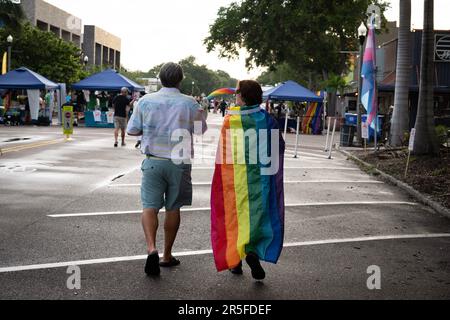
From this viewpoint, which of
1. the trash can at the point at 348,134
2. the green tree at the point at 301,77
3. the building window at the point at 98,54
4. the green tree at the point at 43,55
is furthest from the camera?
the building window at the point at 98,54

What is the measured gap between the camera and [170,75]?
5887 millimetres

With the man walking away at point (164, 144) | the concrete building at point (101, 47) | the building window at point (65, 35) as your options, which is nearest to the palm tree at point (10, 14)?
the man walking away at point (164, 144)

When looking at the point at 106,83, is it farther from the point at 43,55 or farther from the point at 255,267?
the point at 255,267

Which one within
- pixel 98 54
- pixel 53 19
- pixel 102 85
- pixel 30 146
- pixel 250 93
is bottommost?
pixel 30 146

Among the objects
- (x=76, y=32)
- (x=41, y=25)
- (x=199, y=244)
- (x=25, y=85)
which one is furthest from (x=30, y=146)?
(x=76, y=32)

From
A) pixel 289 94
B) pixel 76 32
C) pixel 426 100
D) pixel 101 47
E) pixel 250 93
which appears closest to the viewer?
pixel 250 93

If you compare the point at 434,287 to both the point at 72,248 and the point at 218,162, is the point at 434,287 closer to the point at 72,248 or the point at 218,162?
the point at 218,162

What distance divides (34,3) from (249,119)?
67.0 meters

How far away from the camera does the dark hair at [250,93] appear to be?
575 cm

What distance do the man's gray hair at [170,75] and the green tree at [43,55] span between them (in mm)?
48992

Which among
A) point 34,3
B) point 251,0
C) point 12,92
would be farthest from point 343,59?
point 34,3

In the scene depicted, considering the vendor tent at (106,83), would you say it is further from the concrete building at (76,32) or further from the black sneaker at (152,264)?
the concrete building at (76,32)

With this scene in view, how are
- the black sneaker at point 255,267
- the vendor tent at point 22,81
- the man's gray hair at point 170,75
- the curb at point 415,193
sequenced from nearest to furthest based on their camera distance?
the black sneaker at point 255,267 < the man's gray hair at point 170,75 < the curb at point 415,193 < the vendor tent at point 22,81

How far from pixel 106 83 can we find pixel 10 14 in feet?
31.5
